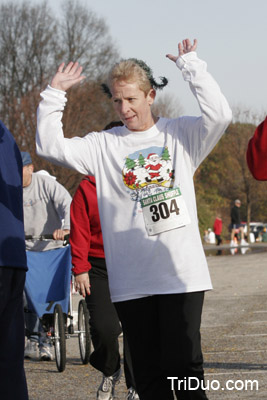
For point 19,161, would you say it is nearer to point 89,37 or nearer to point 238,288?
point 238,288

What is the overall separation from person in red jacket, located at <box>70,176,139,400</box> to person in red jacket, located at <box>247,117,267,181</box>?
293 centimetres

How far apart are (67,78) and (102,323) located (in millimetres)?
2586

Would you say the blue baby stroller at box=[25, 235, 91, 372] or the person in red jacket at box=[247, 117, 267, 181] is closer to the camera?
the person in red jacket at box=[247, 117, 267, 181]

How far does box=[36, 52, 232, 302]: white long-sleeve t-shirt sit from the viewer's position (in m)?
4.38

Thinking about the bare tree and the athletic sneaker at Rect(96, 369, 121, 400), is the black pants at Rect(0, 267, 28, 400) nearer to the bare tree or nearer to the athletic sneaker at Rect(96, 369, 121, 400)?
the athletic sneaker at Rect(96, 369, 121, 400)

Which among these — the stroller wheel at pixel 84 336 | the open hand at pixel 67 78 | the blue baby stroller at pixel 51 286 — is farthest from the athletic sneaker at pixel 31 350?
the open hand at pixel 67 78

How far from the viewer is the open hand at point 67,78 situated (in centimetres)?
457

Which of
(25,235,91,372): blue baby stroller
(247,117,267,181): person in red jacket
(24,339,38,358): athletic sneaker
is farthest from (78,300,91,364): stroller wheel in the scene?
(247,117,267,181): person in red jacket

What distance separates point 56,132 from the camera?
14.8 ft

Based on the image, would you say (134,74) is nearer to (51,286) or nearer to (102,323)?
(102,323)

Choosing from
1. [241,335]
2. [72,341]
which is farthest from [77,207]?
[72,341]

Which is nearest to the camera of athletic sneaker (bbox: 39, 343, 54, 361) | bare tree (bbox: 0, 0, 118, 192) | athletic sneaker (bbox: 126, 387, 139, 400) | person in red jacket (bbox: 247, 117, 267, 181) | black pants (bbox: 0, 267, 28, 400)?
person in red jacket (bbox: 247, 117, 267, 181)

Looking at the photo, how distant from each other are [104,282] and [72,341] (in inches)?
166

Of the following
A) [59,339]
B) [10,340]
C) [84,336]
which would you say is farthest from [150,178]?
[84,336]
